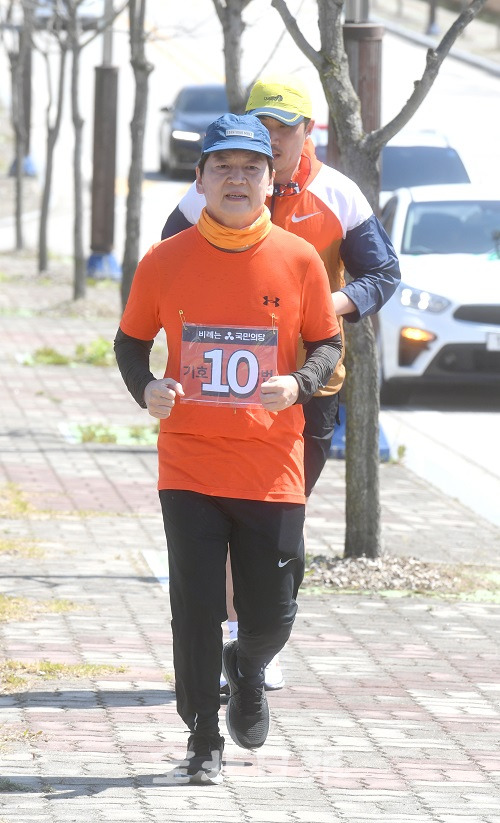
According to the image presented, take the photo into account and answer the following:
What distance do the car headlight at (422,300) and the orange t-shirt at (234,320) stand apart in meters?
8.32

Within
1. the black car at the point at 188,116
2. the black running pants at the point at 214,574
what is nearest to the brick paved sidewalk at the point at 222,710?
the black running pants at the point at 214,574

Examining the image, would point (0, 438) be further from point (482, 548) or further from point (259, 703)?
point (259, 703)

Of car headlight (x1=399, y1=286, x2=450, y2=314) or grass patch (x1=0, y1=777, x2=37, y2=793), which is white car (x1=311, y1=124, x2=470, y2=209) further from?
grass patch (x1=0, y1=777, x2=37, y2=793)

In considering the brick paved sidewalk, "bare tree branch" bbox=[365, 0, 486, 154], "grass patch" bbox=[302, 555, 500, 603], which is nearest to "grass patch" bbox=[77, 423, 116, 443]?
the brick paved sidewalk

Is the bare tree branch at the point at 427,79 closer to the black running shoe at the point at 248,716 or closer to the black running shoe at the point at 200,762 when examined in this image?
the black running shoe at the point at 248,716

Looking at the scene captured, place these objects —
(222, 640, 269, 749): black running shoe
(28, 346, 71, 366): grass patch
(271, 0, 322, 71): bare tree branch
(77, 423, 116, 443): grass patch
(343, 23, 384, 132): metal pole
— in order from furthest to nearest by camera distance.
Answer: (28, 346, 71, 366): grass patch, (77, 423, 116, 443): grass patch, (343, 23, 384, 132): metal pole, (271, 0, 322, 71): bare tree branch, (222, 640, 269, 749): black running shoe

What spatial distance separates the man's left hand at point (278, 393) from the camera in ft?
15.0

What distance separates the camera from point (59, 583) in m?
7.30

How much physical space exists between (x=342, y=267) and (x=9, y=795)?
7.04 feet

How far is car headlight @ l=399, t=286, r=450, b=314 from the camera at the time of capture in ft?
42.9

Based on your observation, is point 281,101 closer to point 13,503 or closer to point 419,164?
point 13,503

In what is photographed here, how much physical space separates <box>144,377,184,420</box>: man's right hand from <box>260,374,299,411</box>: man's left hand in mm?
227

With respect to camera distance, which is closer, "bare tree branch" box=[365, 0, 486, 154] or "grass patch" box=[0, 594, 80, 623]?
"grass patch" box=[0, 594, 80, 623]

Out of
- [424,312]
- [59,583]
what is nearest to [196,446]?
[59,583]
